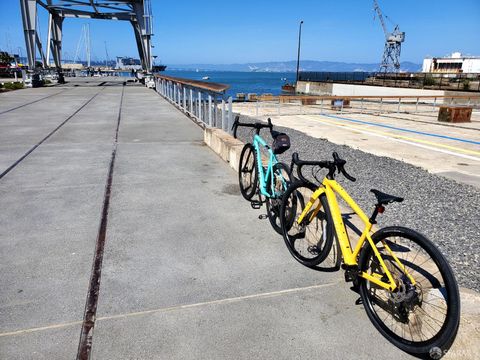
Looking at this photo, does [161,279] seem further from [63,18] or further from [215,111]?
[63,18]

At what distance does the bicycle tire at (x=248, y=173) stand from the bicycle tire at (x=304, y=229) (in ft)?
3.83

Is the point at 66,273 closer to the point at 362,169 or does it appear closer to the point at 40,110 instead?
the point at 362,169

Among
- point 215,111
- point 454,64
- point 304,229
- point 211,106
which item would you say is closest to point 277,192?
point 304,229

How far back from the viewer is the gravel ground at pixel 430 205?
13.4 feet

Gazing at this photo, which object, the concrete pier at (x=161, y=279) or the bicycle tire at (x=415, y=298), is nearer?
the bicycle tire at (x=415, y=298)

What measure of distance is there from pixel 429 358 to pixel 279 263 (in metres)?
1.48

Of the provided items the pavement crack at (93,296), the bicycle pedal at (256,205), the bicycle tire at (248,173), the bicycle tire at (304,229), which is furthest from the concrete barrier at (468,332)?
the bicycle tire at (248,173)

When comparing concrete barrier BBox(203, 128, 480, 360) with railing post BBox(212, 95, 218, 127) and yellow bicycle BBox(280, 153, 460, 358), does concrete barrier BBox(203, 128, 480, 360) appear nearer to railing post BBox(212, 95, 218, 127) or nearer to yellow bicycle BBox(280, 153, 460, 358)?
yellow bicycle BBox(280, 153, 460, 358)

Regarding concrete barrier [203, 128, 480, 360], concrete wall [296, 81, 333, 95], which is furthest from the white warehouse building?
concrete barrier [203, 128, 480, 360]

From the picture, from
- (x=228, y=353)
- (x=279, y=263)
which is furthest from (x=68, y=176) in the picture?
(x=228, y=353)

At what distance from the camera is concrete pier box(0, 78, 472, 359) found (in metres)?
2.47

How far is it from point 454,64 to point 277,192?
98983 millimetres

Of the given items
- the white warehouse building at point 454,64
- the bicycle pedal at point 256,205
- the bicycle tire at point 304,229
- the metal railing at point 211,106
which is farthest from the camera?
the white warehouse building at point 454,64

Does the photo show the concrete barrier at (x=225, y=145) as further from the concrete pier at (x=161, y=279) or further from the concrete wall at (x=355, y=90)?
the concrete wall at (x=355, y=90)
